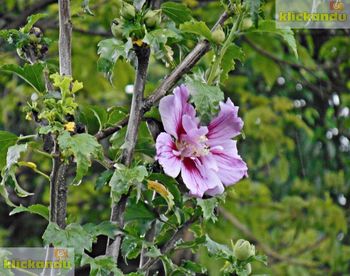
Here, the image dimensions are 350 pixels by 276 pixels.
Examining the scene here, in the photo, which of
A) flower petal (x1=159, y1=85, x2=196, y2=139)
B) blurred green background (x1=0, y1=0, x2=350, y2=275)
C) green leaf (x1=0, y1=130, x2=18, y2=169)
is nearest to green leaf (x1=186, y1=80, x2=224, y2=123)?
flower petal (x1=159, y1=85, x2=196, y2=139)

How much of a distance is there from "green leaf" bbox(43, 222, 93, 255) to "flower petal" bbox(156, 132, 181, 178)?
0.40 ft

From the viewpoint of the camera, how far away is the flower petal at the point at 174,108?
3.00 feet

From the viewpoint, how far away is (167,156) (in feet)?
3.01

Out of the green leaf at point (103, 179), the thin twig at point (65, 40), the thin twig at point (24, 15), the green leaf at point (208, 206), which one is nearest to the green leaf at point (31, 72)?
the thin twig at point (65, 40)

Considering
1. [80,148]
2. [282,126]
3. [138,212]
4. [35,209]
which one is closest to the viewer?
[80,148]

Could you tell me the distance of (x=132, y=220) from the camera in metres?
1.04

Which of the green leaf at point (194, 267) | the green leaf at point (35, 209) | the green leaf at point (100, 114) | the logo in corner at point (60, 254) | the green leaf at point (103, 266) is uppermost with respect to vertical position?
the green leaf at point (100, 114)

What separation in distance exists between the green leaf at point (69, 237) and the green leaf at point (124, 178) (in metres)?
0.06

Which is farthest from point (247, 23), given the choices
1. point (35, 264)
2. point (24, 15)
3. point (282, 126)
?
point (282, 126)

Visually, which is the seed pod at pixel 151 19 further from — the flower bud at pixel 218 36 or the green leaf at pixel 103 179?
the green leaf at pixel 103 179

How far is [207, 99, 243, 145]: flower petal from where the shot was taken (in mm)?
948

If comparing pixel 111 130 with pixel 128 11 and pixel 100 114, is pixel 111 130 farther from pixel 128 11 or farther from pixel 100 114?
pixel 128 11

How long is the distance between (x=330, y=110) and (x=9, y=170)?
2.62 metres

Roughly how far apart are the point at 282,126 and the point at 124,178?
2503 mm
